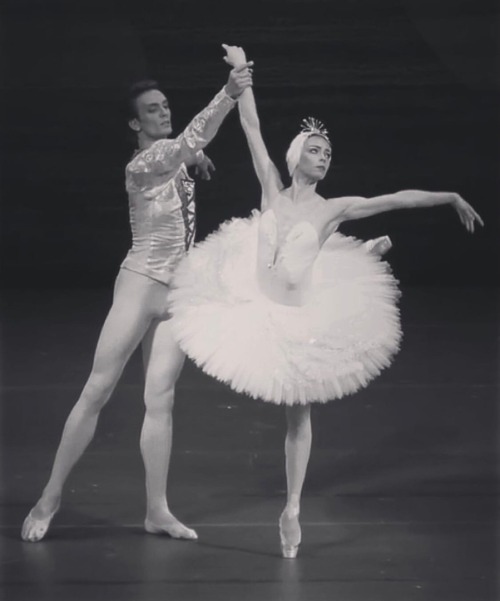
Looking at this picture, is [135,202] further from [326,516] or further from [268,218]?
[326,516]

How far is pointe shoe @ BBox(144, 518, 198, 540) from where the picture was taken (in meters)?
4.39

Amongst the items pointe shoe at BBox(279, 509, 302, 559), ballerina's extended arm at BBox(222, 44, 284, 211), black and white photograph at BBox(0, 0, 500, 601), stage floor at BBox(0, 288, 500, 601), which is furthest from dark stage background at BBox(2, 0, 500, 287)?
pointe shoe at BBox(279, 509, 302, 559)

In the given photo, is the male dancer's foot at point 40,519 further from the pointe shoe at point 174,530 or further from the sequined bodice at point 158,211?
the sequined bodice at point 158,211

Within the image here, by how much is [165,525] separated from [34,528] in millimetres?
373

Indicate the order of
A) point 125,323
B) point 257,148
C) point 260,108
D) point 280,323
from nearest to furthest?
point 280,323
point 257,148
point 125,323
point 260,108

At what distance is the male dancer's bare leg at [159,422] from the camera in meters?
4.40

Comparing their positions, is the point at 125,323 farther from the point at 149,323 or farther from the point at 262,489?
the point at 262,489

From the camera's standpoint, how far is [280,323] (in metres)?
4.16

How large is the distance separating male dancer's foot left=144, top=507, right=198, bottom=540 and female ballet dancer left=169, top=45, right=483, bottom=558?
0.30 meters

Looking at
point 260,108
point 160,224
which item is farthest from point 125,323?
point 260,108

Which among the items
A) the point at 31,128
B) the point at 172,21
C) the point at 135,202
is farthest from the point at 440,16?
the point at 135,202

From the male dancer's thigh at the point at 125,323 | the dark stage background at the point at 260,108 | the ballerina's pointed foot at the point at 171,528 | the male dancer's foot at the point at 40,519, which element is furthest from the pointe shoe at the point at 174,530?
the dark stage background at the point at 260,108

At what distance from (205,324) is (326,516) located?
0.78 metres

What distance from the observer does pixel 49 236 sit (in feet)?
28.1
